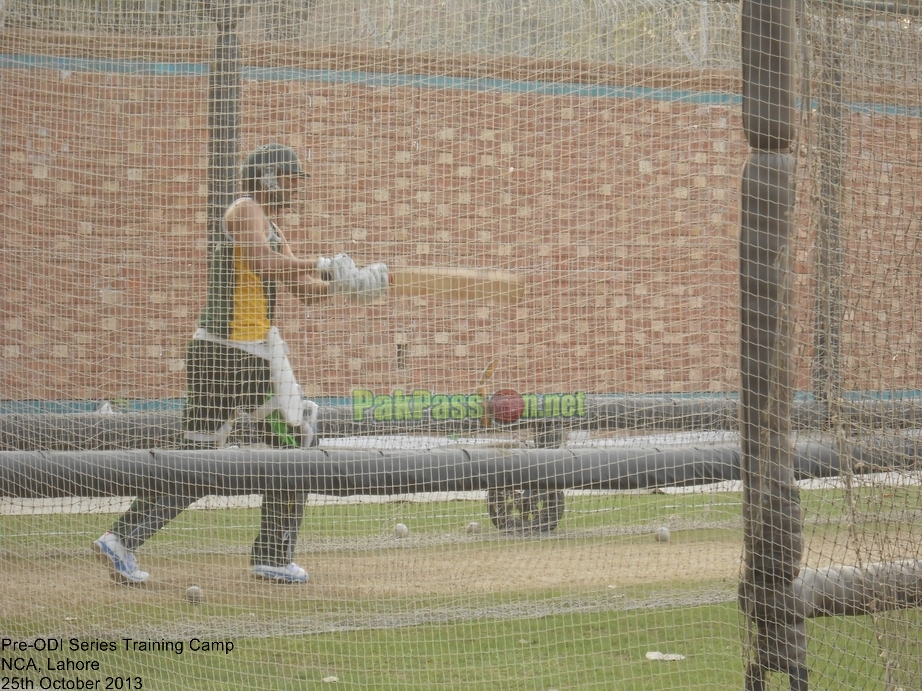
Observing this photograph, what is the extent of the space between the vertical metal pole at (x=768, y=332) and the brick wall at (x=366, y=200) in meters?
0.58

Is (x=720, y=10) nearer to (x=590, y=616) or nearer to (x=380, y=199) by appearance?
(x=380, y=199)

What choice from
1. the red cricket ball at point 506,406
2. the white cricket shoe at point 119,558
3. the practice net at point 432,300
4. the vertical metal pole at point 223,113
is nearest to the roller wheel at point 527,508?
the practice net at point 432,300

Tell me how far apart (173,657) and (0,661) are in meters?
0.66

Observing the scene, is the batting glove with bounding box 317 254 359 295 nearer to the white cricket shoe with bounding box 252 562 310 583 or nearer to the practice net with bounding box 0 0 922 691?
the practice net with bounding box 0 0 922 691

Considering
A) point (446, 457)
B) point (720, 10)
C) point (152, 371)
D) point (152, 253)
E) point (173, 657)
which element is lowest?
point (173, 657)

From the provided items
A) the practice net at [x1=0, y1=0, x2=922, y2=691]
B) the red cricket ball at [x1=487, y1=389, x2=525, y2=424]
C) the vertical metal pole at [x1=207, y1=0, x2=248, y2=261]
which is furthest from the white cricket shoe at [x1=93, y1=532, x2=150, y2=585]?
the red cricket ball at [x1=487, y1=389, x2=525, y2=424]

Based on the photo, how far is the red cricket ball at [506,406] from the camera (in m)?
5.72

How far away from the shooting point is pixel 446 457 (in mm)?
4137

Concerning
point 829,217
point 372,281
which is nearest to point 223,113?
point 372,281

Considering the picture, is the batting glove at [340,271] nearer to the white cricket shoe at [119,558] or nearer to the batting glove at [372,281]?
the batting glove at [372,281]

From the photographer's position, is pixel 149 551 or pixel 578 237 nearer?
pixel 578 237

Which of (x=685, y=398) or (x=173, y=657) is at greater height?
(x=685, y=398)

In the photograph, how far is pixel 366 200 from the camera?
14.9ft

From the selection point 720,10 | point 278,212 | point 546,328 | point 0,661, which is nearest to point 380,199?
point 278,212
